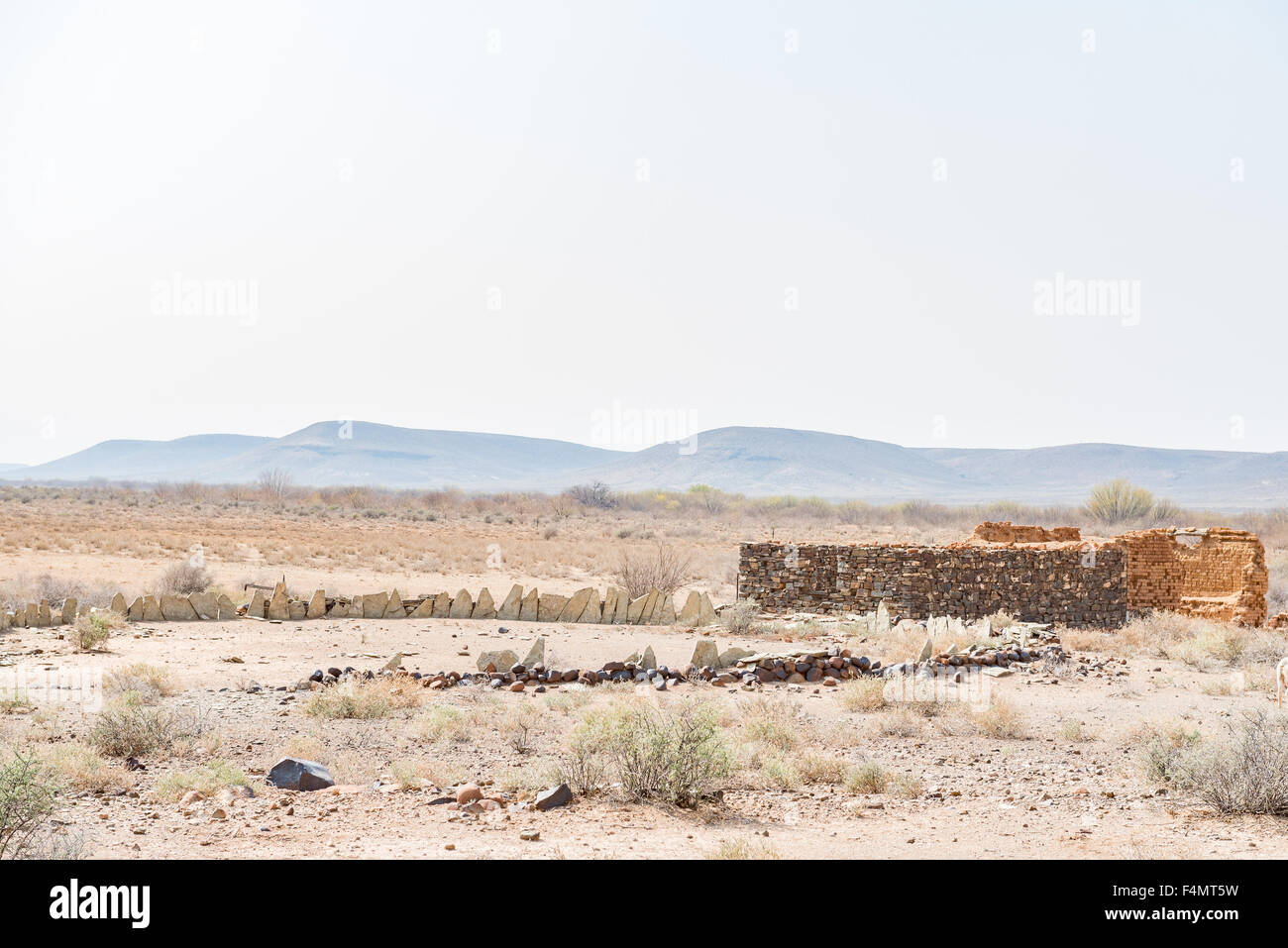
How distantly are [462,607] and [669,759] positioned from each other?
11.1m

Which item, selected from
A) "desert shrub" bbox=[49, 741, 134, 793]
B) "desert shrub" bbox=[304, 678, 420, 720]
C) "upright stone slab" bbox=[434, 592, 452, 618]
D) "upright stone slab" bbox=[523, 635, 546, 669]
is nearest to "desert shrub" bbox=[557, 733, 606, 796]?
"desert shrub" bbox=[304, 678, 420, 720]

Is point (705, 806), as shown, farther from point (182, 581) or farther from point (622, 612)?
point (182, 581)

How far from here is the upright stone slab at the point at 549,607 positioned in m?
17.5

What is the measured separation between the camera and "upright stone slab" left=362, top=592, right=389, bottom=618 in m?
17.1

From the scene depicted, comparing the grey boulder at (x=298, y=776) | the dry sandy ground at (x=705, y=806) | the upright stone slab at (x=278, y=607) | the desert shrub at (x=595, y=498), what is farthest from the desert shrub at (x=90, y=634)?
the desert shrub at (x=595, y=498)

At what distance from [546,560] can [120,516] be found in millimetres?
23877

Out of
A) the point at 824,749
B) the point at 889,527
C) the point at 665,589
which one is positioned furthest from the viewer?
the point at 889,527

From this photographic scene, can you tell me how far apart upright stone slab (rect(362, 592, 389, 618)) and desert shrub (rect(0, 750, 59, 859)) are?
1120cm

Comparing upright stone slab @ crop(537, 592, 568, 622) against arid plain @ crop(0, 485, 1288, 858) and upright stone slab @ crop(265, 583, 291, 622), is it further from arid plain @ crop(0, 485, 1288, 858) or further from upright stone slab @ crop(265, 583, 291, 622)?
upright stone slab @ crop(265, 583, 291, 622)

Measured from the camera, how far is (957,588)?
17.2 meters

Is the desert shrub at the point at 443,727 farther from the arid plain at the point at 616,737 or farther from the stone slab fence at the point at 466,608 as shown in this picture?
the stone slab fence at the point at 466,608

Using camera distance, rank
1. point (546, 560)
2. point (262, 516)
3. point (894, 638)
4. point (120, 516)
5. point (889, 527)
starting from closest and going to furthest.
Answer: point (894, 638), point (546, 560), point (120, 516), point (262, 516), point (889, 527)

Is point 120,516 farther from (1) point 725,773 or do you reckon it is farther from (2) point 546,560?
(1) point 725,773
